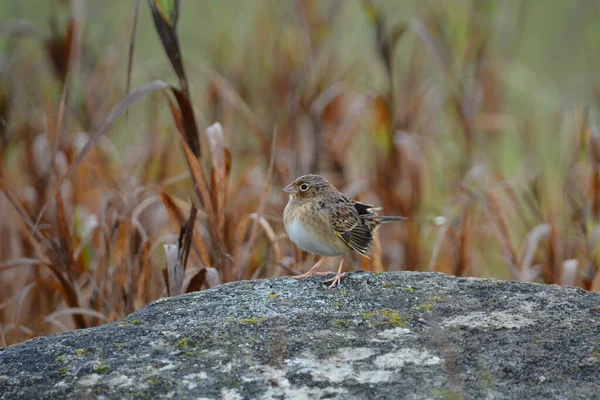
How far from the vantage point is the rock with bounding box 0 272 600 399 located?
90.7 inches

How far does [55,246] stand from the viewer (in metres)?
3.91

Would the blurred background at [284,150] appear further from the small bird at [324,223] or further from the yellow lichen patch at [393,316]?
the yellow lichen patch at [393,316]

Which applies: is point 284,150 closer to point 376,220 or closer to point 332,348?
point 376,220

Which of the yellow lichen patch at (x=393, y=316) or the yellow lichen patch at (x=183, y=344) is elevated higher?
the yellow lichen patch at (x=183, y=344)

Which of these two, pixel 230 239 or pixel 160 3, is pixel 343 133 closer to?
pixel 230 239

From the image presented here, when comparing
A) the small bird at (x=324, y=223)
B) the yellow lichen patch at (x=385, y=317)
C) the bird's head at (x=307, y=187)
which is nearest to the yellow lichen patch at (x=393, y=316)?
the yellow lichen patch at (x=385, y=317)

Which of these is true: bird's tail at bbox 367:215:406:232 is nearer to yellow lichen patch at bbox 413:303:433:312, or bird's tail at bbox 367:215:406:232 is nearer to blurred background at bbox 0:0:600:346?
blurred background at bbox 0:0:600:346

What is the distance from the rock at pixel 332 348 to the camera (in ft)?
7.56

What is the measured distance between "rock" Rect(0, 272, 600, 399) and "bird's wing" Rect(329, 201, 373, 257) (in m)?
0.71

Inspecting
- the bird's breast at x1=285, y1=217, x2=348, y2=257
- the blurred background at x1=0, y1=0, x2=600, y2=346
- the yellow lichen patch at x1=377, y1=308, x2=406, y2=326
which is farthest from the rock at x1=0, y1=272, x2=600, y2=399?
the blurred background at x1=0, y1=0, x2=600, y2=346

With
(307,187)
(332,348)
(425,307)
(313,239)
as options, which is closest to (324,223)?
(313,239)

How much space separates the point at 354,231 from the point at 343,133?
2.18 metres

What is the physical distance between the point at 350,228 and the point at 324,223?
12 cm

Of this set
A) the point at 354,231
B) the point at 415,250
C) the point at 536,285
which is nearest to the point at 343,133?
the point at 415,250
